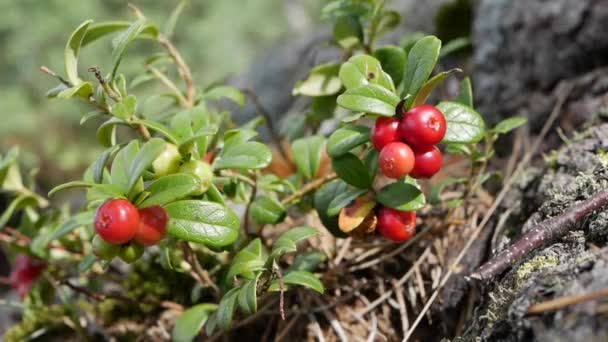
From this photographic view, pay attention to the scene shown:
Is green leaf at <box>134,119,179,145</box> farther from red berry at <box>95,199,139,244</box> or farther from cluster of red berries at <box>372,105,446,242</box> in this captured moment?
cluster of red berries at <box>372,105,446,242</box>

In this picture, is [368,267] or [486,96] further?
[486,96]

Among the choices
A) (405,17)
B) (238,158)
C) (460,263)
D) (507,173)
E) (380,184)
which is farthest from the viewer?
(405,17)

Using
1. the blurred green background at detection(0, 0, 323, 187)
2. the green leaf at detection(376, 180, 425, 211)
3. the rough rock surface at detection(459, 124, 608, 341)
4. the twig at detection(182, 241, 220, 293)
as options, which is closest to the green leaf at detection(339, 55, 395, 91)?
the green leaf at detection(376, 180, 425, 211)

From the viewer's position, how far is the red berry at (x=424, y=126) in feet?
3.89

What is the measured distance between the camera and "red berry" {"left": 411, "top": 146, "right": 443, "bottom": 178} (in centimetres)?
125

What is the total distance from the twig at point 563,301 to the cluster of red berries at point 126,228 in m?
0.78

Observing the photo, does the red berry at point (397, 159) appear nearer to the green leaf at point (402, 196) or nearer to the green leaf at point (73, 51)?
the green leaf at point (402, 196)

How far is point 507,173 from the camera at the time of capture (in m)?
1.92

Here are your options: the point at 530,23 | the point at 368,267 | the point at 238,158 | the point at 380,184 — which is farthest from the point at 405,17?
the point at 238,158

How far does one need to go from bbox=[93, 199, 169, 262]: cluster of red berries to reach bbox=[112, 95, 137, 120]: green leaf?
0.23 metres

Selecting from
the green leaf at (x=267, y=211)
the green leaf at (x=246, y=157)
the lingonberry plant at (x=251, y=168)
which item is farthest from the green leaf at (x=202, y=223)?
the green leaf at (x=267, y=211)

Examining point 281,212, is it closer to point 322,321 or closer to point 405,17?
point 322,321

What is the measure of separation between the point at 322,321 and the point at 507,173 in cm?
80

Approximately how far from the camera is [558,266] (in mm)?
1126
